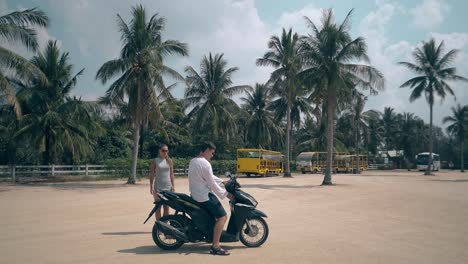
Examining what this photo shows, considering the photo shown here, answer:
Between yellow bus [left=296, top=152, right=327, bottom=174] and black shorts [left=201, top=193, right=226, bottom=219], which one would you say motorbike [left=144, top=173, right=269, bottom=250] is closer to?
black shorts [left=201, top=193, right=226, bottom=219]

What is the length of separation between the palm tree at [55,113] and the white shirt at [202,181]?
22012 mm

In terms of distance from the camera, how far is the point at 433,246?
6.95 meters

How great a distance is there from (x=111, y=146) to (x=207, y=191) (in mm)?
33273

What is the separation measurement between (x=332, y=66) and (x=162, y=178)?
18785 mm

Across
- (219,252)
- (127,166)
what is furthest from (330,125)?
(219,252)

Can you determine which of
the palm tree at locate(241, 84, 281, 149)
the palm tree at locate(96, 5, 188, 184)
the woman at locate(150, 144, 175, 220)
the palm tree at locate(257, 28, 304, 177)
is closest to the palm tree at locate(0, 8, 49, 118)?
the palm tree at locate(96, 5, 188, 184)

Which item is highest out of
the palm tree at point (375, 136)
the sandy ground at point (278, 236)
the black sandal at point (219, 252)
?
the palm tree at point (375, 136)

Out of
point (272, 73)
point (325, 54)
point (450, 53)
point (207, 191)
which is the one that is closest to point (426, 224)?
point (207, 191)

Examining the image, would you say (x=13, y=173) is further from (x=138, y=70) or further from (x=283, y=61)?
(x=283, y=61)

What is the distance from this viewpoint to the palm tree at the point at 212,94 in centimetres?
3775

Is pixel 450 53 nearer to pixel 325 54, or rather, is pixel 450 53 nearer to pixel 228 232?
pixel 325 54

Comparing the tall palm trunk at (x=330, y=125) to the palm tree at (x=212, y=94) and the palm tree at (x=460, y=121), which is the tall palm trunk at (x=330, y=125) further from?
the palm tree at (x=460, y=121)

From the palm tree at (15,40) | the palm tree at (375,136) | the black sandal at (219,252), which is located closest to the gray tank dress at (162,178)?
the black sandal at (219,252)

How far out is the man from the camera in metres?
6.07
